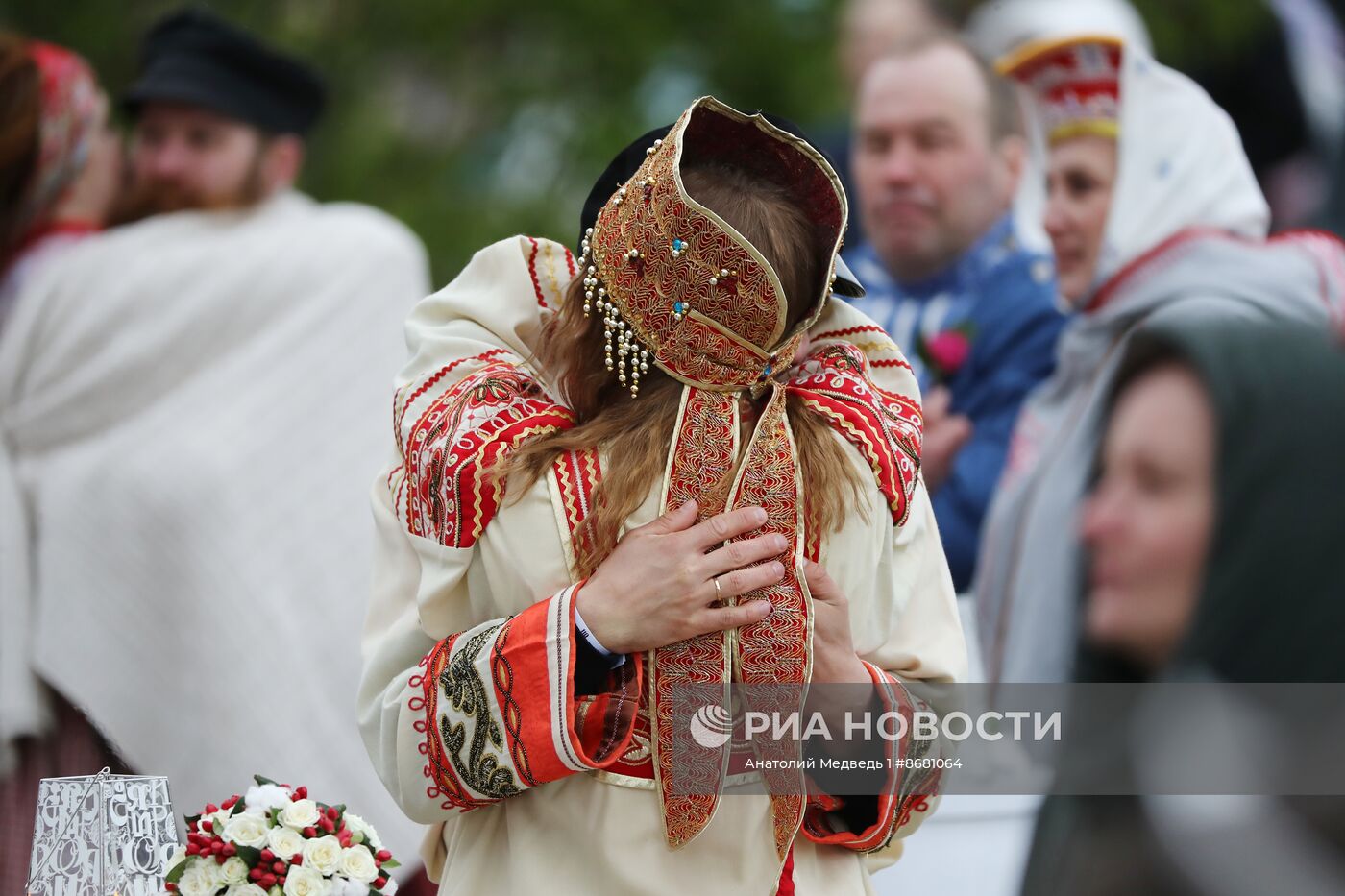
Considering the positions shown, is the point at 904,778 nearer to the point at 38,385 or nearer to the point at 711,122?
the point at 711,122

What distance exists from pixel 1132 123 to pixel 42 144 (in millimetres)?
2514

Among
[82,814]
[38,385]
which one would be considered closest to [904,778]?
[82,814]

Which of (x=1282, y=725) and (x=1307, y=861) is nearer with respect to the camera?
(x=1307, y=861)

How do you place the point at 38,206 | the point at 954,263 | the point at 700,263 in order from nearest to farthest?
the point at 700,263, the point at 954,263, the point at 38,206

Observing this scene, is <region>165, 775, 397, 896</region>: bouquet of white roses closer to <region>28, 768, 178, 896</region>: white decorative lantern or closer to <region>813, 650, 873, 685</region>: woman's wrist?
<region>28, 768, 178, 896</region>: white decorative lantern

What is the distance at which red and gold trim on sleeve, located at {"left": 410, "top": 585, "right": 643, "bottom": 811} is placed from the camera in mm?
1972

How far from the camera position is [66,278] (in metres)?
4.32

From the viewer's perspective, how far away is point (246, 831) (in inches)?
84.0

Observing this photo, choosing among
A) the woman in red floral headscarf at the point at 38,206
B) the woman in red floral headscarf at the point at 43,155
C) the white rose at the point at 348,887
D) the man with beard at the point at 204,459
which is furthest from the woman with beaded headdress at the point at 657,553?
the woman in red floral headscarf at the point at 43,155

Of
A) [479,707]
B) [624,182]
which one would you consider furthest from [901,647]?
[624,182]

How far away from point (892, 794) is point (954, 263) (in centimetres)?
214

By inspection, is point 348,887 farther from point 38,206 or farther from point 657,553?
point 38,206

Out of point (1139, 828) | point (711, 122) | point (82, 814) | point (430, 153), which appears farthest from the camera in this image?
point (430, 153)

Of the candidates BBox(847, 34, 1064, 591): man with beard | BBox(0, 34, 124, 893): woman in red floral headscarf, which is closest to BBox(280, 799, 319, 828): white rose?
BBox(847, 34, 1064, 591): man with beard
